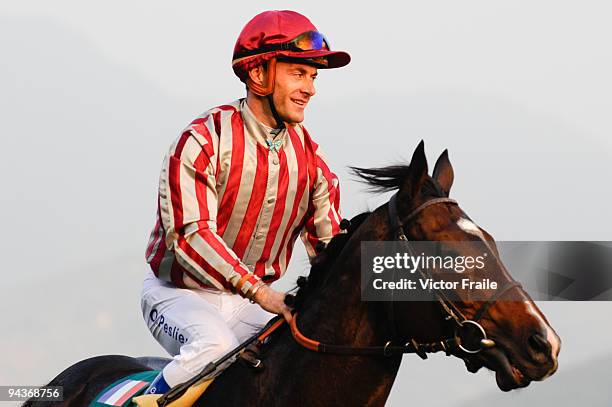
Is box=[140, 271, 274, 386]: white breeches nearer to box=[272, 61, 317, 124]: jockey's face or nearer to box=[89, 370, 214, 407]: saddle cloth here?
box=[89, 370, 214, 407]: saddle cloth

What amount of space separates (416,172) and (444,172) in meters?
0.34

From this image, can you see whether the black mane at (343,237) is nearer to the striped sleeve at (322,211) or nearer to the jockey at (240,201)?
the jockey at (240,201)

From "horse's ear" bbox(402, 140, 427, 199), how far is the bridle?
0.07 metres

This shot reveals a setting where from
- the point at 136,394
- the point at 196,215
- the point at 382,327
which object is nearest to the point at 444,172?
the point at 382,327

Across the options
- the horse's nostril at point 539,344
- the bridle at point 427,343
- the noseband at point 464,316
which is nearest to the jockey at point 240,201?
the bridle at point 427,343

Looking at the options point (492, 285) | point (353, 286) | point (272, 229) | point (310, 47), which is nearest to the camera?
point (492, 285)

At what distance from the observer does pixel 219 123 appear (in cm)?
470

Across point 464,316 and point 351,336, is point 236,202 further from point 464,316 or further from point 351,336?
→ point 464,316

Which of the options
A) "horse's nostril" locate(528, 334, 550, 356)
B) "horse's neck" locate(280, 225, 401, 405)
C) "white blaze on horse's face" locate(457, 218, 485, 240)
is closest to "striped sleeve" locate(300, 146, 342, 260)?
"horse's neck" locate(280, 225, 401, 405)

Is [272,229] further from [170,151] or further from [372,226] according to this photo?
[372,226]

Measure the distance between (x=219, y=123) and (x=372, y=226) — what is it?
46.3 inches

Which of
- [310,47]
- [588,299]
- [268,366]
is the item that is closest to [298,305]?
[268,366]

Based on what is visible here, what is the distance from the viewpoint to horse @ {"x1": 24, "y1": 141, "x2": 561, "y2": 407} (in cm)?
344

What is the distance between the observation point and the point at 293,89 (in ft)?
15.1
